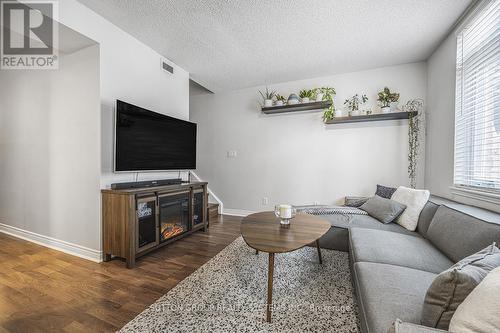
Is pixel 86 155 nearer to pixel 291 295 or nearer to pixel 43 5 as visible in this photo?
pixel 43 5

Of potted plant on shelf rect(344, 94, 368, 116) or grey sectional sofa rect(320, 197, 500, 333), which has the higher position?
potted plant on shelf rect(344, 94, 368, 116)

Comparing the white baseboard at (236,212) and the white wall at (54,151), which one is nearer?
the white wall at (54,151)

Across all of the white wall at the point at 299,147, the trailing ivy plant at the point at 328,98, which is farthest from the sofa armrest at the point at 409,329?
the trailing ivy plant at the point at 328,98

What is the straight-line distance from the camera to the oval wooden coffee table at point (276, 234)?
4.38 feet

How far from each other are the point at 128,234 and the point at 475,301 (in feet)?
7.72

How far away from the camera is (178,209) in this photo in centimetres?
270

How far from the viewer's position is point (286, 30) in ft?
7.52

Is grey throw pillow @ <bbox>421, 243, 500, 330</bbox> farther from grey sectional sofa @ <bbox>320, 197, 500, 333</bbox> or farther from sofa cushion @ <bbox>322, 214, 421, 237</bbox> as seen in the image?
sofa cushion @ <bbox>322, 214, 421, 237</bbox>

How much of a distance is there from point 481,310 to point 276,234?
1.10m

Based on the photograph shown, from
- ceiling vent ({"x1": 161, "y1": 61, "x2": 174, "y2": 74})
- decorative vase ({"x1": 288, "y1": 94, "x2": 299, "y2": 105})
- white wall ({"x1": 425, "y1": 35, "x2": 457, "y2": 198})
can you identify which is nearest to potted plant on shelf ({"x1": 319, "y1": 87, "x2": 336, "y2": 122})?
decorative vase ({"x1": 288, "y1": 94, "x2": 299, "y2": 105})

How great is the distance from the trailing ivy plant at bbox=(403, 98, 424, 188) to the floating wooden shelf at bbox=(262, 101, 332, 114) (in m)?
1.13

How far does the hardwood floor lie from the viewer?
1.35 metres

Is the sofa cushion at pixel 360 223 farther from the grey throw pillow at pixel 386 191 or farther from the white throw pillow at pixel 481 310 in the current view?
the white throw pillow at pixel 481 310

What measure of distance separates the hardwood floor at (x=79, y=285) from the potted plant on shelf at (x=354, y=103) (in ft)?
9.08
